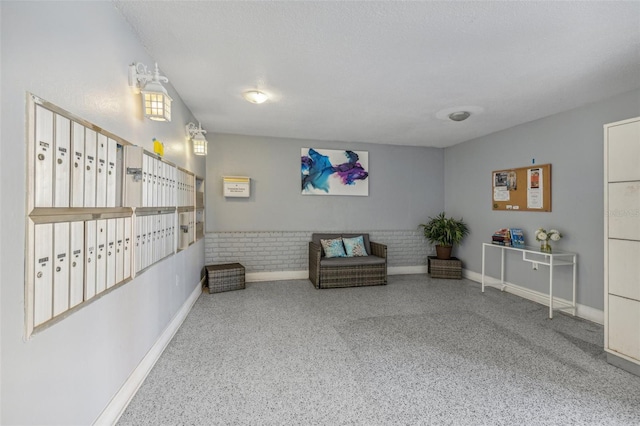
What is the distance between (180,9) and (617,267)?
3728 mm

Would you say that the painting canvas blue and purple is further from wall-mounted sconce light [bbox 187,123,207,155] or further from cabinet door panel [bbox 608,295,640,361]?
cabinet door panel [bbox 608,295,640,361]

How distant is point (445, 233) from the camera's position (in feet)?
17.7

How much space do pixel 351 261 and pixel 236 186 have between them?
2.25 metres

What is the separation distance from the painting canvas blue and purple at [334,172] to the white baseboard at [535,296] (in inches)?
93.9

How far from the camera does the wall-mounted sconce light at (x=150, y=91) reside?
2.04 m

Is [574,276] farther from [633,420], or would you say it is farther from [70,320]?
[70,320]

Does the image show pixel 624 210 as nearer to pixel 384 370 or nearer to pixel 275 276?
pixel 384 370

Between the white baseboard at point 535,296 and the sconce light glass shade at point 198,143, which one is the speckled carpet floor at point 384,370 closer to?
the white baseboard at point 535,296

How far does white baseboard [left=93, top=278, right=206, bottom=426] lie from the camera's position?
5.49 feet

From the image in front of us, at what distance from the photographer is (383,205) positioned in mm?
5719

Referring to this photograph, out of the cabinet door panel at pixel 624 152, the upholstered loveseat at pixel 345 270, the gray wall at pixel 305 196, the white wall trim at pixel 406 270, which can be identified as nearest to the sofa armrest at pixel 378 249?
the upholstered loveseat at pixel 345 270

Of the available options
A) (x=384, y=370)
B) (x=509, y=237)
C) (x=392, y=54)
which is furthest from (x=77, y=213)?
(x=509, y=237)

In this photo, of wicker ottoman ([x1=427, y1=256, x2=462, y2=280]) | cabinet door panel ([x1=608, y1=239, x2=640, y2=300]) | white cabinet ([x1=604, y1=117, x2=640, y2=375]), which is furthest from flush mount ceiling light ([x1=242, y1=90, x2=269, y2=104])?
wicker ottoman ([x1=427, y1=256, x2=462, y2=280])

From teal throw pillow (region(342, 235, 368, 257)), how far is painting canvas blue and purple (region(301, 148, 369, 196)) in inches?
35.5
